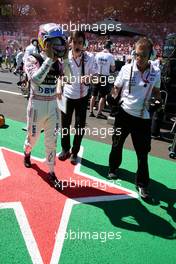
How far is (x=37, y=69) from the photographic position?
418 centimetres

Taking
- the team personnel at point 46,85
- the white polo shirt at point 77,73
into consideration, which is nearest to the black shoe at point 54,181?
the team personnel at point 46,85

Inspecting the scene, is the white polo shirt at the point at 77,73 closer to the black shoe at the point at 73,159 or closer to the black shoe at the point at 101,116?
the black shoe at the point at 73,159

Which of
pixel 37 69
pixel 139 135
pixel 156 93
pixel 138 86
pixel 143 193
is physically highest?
pixel 37 69

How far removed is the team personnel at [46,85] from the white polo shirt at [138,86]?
36.0 inches

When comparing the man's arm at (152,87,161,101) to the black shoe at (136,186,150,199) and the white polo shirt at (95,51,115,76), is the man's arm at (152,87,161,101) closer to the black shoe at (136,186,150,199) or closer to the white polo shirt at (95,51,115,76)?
the black shoe at (136,186,150,199)

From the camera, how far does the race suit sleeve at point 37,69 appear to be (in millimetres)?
3994

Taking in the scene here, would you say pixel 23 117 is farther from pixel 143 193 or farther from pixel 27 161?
pixel 143 193

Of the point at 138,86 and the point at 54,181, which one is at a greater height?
the point at 138,86

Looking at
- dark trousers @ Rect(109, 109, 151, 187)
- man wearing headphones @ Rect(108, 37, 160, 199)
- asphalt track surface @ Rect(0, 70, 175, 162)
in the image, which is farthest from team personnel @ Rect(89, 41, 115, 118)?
man wearing headphones @ Rect(108, 37, 160, 199)

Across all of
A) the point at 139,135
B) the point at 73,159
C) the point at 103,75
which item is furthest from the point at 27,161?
the point at 103,75

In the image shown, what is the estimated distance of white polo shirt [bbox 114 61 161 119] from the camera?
4.36 metres

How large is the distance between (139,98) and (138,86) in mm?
166

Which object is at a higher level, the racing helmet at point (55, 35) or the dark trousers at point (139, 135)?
the racing helmet at point (55, 35)

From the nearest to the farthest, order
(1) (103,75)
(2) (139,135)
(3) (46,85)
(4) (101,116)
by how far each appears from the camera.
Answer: (3) (46,85) → (2) (139,135) → (1) (103,75) → (4) (101,116)
